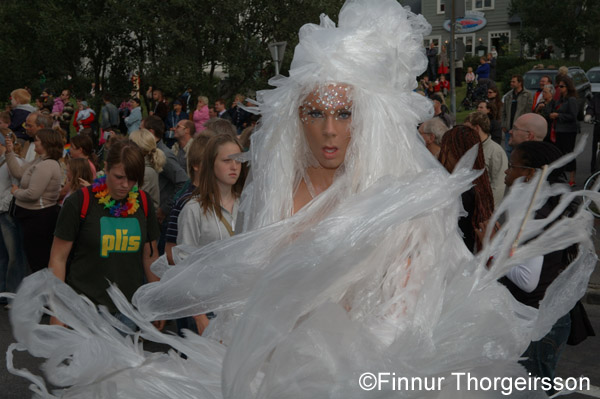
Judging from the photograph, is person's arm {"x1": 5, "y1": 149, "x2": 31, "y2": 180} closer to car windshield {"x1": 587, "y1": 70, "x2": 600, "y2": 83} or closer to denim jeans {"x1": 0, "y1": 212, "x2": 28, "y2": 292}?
denim jeans {"x1": 0, "y1": 212, "x2": 28, "y2": 292}

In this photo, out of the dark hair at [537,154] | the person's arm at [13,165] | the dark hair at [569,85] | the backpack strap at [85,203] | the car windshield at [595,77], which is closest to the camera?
the dark hair at [537,154]

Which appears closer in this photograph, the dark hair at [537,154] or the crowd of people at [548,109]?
the dark hair at [537,154]

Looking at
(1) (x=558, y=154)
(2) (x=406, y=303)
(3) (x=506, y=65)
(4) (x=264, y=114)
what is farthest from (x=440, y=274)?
(3) (x=506, y=65)

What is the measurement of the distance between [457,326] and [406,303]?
165 mm

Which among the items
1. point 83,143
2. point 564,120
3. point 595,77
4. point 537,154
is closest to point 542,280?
point 537,154

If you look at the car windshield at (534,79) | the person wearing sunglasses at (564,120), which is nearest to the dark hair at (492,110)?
the person wearing sunglasses at (564,120)

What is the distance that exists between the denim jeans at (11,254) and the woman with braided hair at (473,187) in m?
4.58

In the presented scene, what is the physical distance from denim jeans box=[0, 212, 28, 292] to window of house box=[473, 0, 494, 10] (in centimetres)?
4212

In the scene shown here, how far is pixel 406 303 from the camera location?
2158mm

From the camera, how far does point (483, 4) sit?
45.7 metres

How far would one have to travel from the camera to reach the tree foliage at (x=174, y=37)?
63.7 feet

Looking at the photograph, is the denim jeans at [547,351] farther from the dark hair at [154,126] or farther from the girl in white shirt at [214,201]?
the dark hair at [154,126]

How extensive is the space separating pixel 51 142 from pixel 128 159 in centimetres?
243

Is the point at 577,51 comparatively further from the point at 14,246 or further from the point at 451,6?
the point at 14,246
